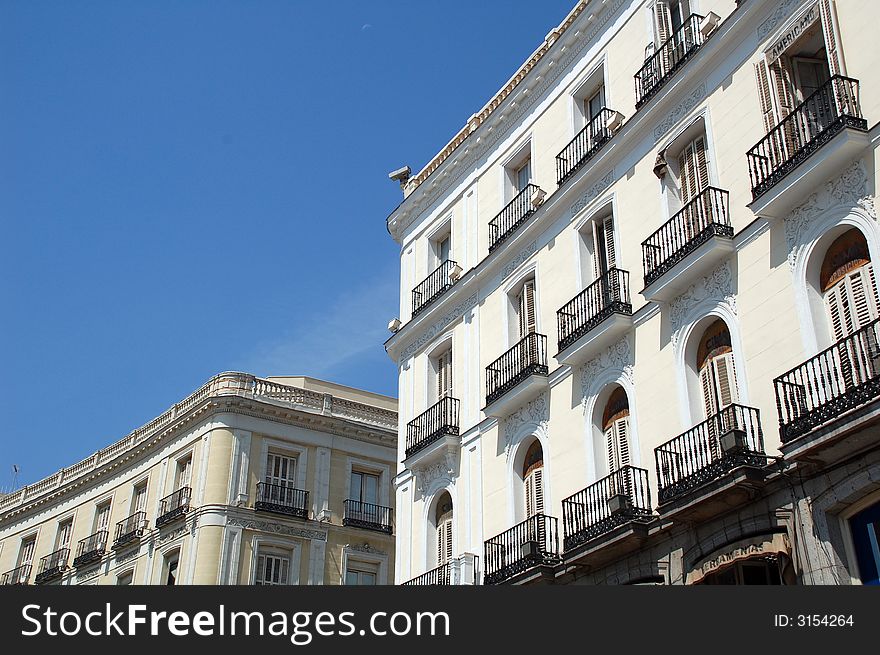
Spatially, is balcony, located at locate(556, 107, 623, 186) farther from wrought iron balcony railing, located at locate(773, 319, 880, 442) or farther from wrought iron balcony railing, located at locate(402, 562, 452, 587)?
wrought iron balcony railing, located at locate(402, 562, 452, 587)

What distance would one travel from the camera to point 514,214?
24.6 meters

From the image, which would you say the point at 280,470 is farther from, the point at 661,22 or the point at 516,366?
the point at 661,22

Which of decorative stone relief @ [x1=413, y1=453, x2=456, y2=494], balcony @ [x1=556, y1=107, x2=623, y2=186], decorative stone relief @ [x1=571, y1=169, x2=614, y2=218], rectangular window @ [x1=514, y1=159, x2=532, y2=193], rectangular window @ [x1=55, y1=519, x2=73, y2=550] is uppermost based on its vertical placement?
rectangular window @ [x1=514, y1=159, x2=532, y2=193]

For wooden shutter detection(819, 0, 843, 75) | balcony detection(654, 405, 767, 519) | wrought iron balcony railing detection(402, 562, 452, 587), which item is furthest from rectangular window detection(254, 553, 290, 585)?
wooden shutter detection(819, 0, 843, 75)

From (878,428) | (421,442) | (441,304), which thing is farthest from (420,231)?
(878,428)

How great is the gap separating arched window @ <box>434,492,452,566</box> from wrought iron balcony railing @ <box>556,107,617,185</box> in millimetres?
7541

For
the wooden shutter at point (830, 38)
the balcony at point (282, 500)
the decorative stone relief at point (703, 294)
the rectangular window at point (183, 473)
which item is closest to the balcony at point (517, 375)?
the decorative stone relief at point (703, 294)

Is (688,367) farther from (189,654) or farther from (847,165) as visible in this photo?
(189,654)

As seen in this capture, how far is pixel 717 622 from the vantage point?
12008 mm

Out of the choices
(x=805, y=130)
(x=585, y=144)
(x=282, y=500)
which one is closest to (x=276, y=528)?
(x=282, y=500)

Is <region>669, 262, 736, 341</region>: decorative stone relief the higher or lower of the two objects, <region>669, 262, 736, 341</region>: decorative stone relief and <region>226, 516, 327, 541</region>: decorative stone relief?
the lower

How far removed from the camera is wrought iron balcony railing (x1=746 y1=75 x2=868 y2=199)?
52.3 feet

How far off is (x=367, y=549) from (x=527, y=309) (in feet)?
51.4

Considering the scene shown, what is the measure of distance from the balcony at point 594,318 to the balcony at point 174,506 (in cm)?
1819
